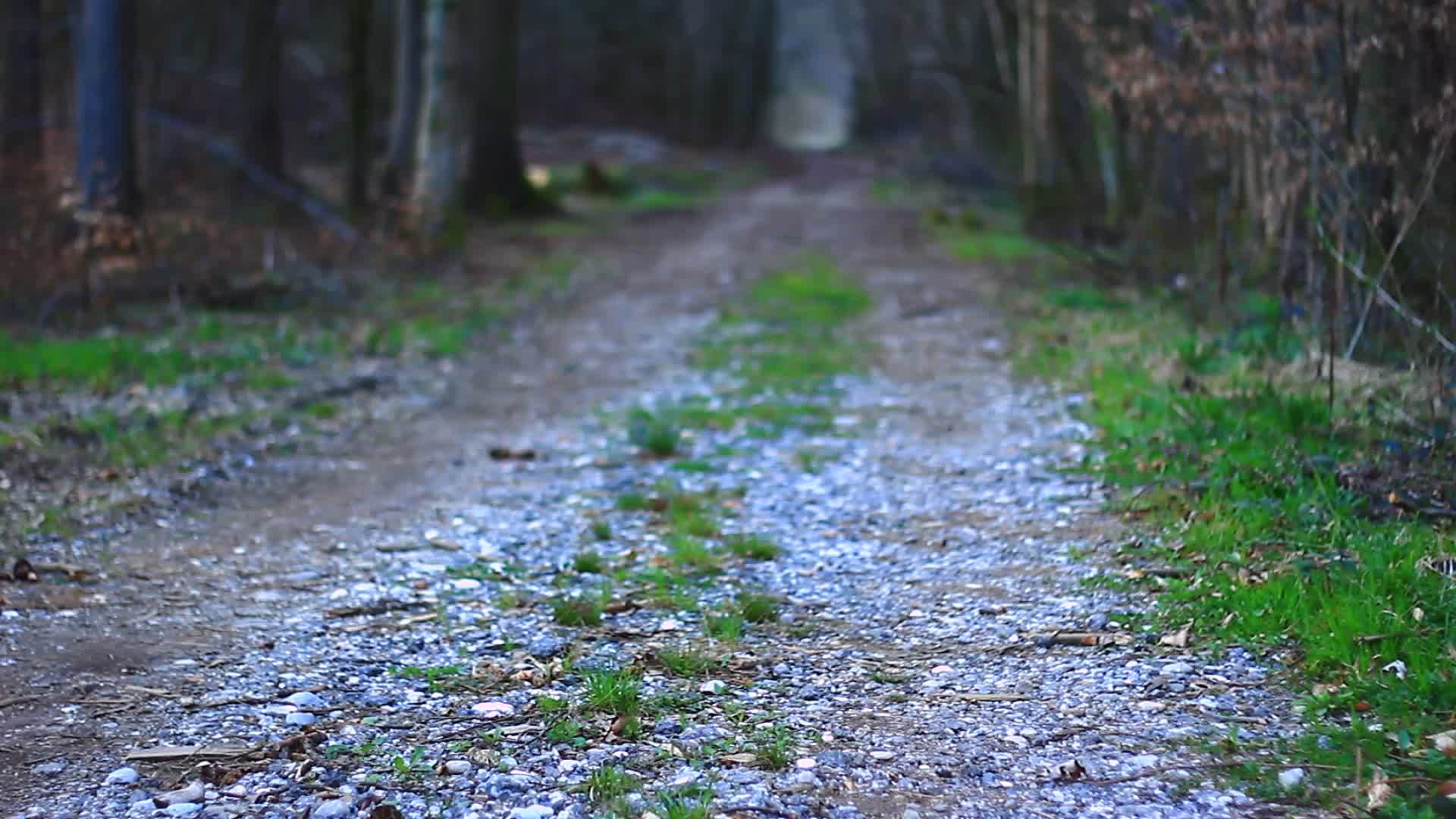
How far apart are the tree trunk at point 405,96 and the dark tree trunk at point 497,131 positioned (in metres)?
2.12

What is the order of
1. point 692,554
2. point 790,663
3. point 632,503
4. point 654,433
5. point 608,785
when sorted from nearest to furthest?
point 608,785, point 790,663, point 692,554, point 632,503, point 654,433

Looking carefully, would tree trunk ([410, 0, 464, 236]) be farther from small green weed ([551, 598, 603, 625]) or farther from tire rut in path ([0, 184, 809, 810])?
small green weed ([551, 598, 603, 625])

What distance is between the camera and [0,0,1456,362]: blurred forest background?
8641 millimetres

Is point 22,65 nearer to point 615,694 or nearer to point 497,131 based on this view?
point 497,131

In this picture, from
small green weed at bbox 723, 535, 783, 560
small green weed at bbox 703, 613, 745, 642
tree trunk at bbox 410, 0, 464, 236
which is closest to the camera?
small green weed at bbox 703, 613, 745, 642

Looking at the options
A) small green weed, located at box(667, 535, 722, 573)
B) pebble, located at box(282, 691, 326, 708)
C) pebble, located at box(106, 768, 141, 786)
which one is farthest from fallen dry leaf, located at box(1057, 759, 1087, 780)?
pebble, located at box(106, 768, 141, 786)

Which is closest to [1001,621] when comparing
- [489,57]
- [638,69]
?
[489,57]

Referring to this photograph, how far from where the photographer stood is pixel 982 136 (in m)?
34.2

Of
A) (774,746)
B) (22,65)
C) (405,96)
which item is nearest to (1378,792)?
(774,746)

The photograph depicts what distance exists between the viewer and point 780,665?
5035 mm

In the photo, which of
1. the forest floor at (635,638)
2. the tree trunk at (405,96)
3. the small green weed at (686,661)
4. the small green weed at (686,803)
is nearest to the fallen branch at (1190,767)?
the forest floor at (635,638)

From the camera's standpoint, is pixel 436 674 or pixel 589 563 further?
pixel 589 563

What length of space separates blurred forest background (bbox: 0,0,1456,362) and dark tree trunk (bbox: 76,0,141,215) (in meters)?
0.02

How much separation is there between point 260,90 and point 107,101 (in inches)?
247
